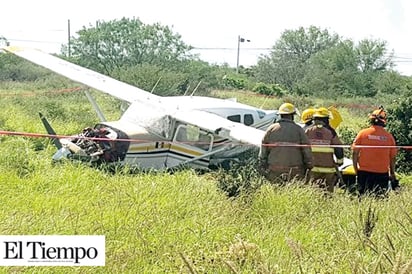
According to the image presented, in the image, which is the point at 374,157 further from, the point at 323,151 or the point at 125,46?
the point at 125,46

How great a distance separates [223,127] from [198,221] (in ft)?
11.5

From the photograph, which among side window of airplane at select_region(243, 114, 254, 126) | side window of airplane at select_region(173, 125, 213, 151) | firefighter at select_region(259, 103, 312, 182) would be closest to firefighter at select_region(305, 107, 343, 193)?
firefighter at select_region(259, 103, 312, 182)

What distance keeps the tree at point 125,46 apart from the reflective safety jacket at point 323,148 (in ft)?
123

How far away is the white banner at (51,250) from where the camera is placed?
161 inches

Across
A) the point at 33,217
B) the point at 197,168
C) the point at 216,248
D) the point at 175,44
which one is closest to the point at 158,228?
the point at 216,248

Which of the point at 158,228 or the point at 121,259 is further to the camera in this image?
the point at 158,228

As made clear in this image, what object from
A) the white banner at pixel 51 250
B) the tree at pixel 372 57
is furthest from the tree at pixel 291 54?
the white banner at pixel 51 250

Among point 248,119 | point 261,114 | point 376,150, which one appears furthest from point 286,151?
point 261,114

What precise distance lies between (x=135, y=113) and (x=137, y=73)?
20.6 meters

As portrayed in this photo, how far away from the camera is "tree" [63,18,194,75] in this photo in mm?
45812

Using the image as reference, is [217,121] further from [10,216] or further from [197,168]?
[10,216]

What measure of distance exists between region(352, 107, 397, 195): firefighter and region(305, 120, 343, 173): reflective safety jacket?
0.30 meters

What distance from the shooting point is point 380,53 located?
57.2m

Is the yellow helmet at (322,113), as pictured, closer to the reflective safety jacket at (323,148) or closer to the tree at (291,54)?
the reflective safety jacket at (323,148)
